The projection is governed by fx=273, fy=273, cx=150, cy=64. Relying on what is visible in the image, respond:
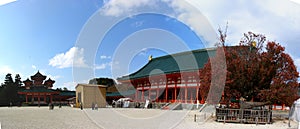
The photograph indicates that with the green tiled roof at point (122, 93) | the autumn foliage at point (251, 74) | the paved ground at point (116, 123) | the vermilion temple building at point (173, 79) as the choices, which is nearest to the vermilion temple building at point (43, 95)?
the green tiled roof at point (122, 93)

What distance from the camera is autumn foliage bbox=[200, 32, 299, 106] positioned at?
12047 mm

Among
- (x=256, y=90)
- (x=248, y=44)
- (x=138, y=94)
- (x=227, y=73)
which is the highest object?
(x=248, y=44)

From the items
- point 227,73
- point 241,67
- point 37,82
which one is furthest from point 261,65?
point 37,82

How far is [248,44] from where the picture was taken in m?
13.1

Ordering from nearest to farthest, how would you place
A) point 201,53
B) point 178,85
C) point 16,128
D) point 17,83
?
1. point 16,128
2. point 178,85
3. point 201,53
4. point 17,83

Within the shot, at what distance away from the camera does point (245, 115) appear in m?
11.6

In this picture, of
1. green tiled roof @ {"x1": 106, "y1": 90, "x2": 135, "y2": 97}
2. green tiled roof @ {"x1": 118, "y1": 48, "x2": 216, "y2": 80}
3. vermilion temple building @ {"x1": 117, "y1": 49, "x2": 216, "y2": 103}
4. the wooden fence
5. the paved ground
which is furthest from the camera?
green tiled roof @ {"x1": 106, "y1": 90, "x2": 135, "y2": 97}

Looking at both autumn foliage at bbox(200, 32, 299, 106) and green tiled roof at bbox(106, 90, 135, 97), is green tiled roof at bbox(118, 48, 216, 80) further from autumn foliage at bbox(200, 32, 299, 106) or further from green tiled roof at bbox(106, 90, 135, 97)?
autumn foliage at bbox(200, 32, 299, 106)

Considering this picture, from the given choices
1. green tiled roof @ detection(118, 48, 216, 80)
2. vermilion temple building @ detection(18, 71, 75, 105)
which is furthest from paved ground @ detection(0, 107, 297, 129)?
vermilion temple building @ detection(18, 71, 75, 105)

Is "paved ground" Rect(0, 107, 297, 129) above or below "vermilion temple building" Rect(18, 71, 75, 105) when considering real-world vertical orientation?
above

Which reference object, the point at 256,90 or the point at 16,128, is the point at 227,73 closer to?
the point at 256,90

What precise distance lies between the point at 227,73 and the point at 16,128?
854 cm

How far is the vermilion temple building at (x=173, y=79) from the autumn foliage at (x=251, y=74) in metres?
7.48

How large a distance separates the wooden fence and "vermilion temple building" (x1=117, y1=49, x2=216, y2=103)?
8.38 metres
